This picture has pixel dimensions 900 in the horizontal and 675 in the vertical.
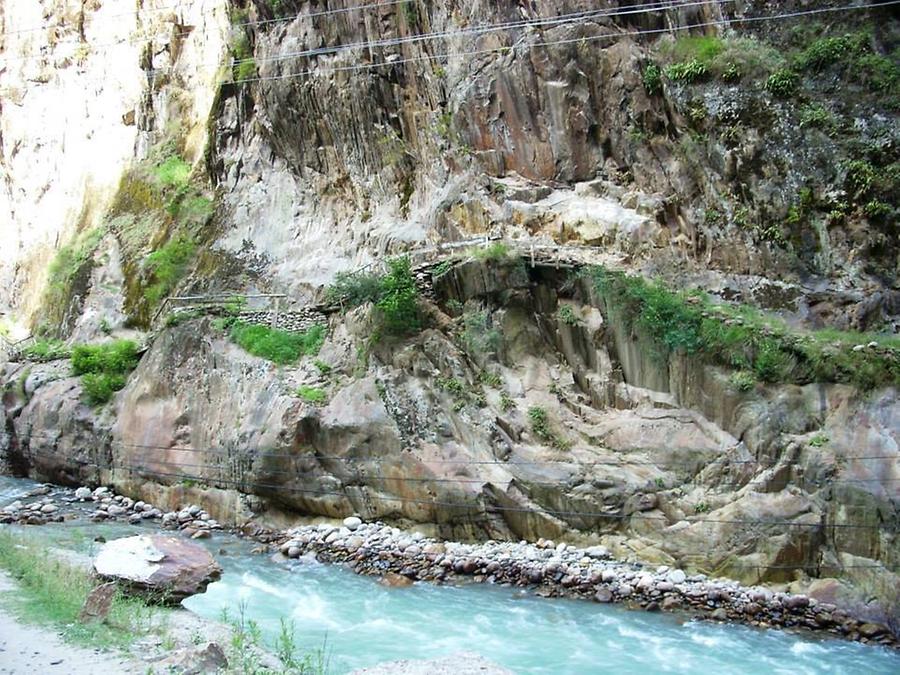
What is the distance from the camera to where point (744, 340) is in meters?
14.7

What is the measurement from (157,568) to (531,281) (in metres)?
10.0

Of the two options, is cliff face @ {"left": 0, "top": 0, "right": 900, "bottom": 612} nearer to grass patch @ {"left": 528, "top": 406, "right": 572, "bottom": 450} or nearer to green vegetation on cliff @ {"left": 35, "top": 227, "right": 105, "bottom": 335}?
grass patch @ {"left": 528, "top": 406, "right": 572, "bottom": 450}

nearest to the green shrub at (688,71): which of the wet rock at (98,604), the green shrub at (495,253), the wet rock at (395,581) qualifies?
the green shrub at (495,253)

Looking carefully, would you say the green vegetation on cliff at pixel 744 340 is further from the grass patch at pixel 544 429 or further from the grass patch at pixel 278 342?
the grass patch at pixel 278 342

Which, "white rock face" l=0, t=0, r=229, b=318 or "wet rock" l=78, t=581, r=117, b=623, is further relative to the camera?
"white rock face" l=0, t=0, r=229, b=318

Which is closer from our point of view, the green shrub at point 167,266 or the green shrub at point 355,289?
the green shrub at point 355,289

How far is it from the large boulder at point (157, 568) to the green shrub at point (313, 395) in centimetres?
653

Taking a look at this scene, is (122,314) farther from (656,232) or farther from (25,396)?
(656,232)

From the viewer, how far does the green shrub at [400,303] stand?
17.0 meters

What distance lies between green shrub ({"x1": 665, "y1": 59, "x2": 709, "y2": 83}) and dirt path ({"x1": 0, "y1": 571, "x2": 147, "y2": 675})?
1527 centimetres

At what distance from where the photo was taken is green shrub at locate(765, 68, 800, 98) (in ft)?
54.3

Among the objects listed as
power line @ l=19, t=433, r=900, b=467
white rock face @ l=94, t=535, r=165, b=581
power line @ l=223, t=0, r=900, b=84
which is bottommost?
white rock face @ l=94, t=535, r=165, b=581

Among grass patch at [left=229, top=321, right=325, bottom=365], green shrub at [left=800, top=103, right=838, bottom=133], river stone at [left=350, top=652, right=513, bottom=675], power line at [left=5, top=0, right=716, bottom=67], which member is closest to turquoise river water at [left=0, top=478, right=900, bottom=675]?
river stone at [left=350, top=652, right=513, bottom=675]

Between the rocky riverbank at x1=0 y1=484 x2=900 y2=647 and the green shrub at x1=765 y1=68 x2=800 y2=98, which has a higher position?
the green shrub at x1=765 y1=68 x2=800 y2=98
